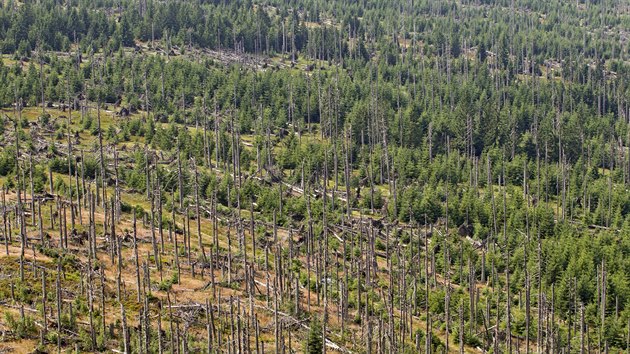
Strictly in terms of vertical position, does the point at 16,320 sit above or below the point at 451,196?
above

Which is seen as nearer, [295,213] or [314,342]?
[314,342]

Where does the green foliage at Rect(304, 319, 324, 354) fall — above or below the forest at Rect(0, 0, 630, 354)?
above

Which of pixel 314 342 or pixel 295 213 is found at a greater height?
pixel 314 342

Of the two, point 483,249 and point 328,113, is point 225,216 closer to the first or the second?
point 483,249

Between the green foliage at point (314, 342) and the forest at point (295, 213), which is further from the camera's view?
the forest at point (295, 213)

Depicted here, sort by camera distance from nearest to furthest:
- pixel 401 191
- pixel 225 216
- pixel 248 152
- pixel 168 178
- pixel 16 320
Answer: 1. pixel 16 320
2. pixel 225 216
3. pixel 168 178
4. pixel 401 191
5. pixel 248 152

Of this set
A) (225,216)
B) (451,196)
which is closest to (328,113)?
(451,196)

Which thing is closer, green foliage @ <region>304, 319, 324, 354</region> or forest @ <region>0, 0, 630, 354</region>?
green foliage @ <region>304, 319, 324, 354</region>

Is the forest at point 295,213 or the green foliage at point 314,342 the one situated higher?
the green foliage at point 314,342
